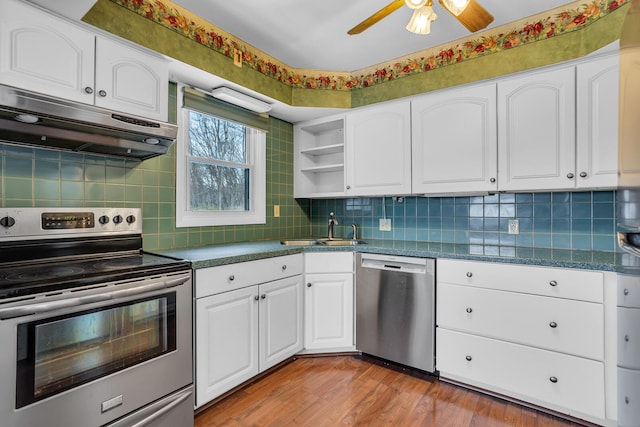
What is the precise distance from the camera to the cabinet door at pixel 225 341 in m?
1.77

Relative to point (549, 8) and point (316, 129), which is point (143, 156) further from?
point (549, 8)

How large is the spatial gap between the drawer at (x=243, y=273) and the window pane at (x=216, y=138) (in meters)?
0.99

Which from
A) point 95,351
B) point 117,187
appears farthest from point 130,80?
point 95,351

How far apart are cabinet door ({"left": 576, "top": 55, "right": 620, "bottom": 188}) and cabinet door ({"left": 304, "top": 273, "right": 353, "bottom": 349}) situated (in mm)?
1645

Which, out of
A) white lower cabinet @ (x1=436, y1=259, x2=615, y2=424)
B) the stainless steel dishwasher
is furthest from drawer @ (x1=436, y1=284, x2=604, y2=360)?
the stainless steel dishwasher

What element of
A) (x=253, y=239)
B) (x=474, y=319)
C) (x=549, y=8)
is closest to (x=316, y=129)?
(x=253, y=239)

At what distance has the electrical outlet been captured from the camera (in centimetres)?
233

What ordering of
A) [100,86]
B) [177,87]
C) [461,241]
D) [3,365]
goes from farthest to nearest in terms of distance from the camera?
[461,241] < [177,87] < [100,86] < [3,365]

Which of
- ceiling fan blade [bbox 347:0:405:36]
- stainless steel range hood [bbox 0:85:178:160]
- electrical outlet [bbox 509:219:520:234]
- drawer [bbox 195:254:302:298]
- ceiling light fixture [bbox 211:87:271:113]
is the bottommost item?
drawer [bbox 195:254:302:298]

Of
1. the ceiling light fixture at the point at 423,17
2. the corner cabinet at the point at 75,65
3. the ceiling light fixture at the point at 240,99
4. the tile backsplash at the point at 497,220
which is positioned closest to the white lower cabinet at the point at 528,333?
the tile backsplash at the point at 497,220

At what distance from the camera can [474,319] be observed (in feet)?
6.55

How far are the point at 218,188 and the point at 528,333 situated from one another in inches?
91.8

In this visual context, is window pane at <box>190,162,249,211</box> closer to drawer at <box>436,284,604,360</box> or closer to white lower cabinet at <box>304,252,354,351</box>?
white lower cabinet at <box>304,252,354,351</box>

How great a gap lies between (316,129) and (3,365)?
107 inches
